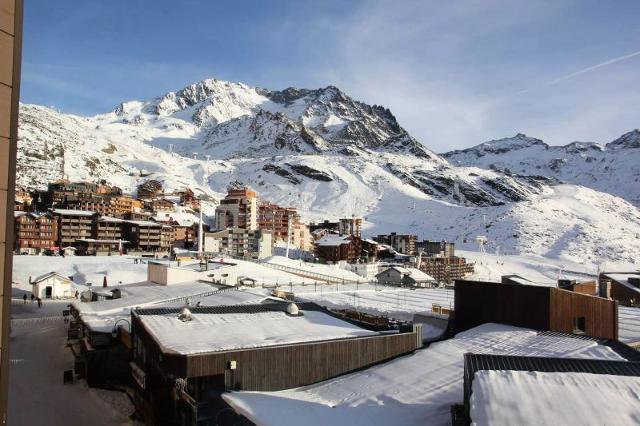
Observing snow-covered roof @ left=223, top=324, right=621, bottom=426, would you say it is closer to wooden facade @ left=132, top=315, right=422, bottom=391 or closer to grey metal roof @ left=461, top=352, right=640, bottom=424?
wooden facade @ left=132, top=315, right=422, bottom=391

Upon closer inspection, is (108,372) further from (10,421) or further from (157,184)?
(157,184)

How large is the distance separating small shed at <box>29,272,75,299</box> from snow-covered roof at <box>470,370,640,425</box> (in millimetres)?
49627

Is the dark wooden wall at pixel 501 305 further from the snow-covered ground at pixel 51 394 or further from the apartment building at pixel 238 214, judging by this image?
the apartment building at pixel 238 214

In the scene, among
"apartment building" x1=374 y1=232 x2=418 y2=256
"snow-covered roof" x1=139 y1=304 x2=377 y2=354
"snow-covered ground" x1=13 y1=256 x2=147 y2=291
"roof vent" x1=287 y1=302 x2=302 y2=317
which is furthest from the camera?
"apartment building" x1=374 y1=232 x2=418 y2=256

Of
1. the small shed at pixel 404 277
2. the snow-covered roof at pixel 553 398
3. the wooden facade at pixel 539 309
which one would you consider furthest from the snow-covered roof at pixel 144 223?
the snow-covered roof at pixel 553 398

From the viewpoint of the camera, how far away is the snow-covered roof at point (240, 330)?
50.4 ft

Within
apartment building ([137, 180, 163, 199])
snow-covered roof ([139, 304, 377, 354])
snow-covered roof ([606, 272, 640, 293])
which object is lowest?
snow-covered roof ([606, 272, 640, 293])

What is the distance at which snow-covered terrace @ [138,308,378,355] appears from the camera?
15.4 meters

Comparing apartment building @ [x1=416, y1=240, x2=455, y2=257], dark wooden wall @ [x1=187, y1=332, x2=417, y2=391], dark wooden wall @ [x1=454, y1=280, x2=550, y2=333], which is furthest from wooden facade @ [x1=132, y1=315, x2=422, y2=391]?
apartment building @ [x1=416, y1=240, x2=455, y2=257]

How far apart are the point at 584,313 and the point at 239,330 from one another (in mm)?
12799

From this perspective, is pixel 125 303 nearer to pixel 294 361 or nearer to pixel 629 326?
pixel 294 361

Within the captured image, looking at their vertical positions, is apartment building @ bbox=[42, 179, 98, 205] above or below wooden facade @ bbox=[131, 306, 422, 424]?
above

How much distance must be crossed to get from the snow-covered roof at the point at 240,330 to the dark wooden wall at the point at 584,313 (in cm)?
670

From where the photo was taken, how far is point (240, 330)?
688 inches
